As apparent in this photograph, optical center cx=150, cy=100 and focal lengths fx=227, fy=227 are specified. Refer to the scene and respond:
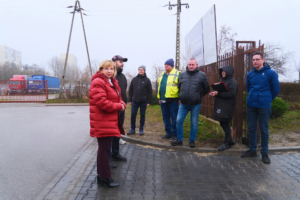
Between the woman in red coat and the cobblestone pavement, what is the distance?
327 mm

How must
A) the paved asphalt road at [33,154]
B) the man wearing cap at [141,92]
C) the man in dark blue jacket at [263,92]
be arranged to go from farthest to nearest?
the man wearing cap at [141,92] < the man in dark blue jacket at [263,92] < the paved asphalt road at [33,154]

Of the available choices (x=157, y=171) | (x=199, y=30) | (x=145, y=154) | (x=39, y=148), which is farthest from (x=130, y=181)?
(x=199, y=30)

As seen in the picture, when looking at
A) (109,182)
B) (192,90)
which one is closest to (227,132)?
(192,90)

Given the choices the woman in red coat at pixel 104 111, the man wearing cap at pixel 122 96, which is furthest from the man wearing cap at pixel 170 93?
the woman in red coat at pixel 104 111

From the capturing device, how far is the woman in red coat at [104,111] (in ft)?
9.97

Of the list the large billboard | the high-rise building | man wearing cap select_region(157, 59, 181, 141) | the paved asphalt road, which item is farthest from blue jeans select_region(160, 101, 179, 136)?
the high-rise building

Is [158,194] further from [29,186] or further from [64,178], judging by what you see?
[29,186]

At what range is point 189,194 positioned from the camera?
2967 mm

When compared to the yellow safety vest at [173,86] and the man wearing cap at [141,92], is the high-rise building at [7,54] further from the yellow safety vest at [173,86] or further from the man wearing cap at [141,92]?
the yellow safety vest at [173,86]

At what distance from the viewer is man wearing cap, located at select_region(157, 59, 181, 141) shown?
18.2 feet

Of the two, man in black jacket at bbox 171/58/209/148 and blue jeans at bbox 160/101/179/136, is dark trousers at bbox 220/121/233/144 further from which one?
blue jeans at bbox 160/101/179/136

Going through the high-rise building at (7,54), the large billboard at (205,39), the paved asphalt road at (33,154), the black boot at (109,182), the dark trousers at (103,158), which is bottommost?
the paved asphalt road at (33,154)

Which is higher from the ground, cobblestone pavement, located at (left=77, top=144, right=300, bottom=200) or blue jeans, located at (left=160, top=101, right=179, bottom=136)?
blue jeans, located at (left=160, top=101, right=179, bottom=136)

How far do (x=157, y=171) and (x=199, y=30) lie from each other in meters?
5.13
